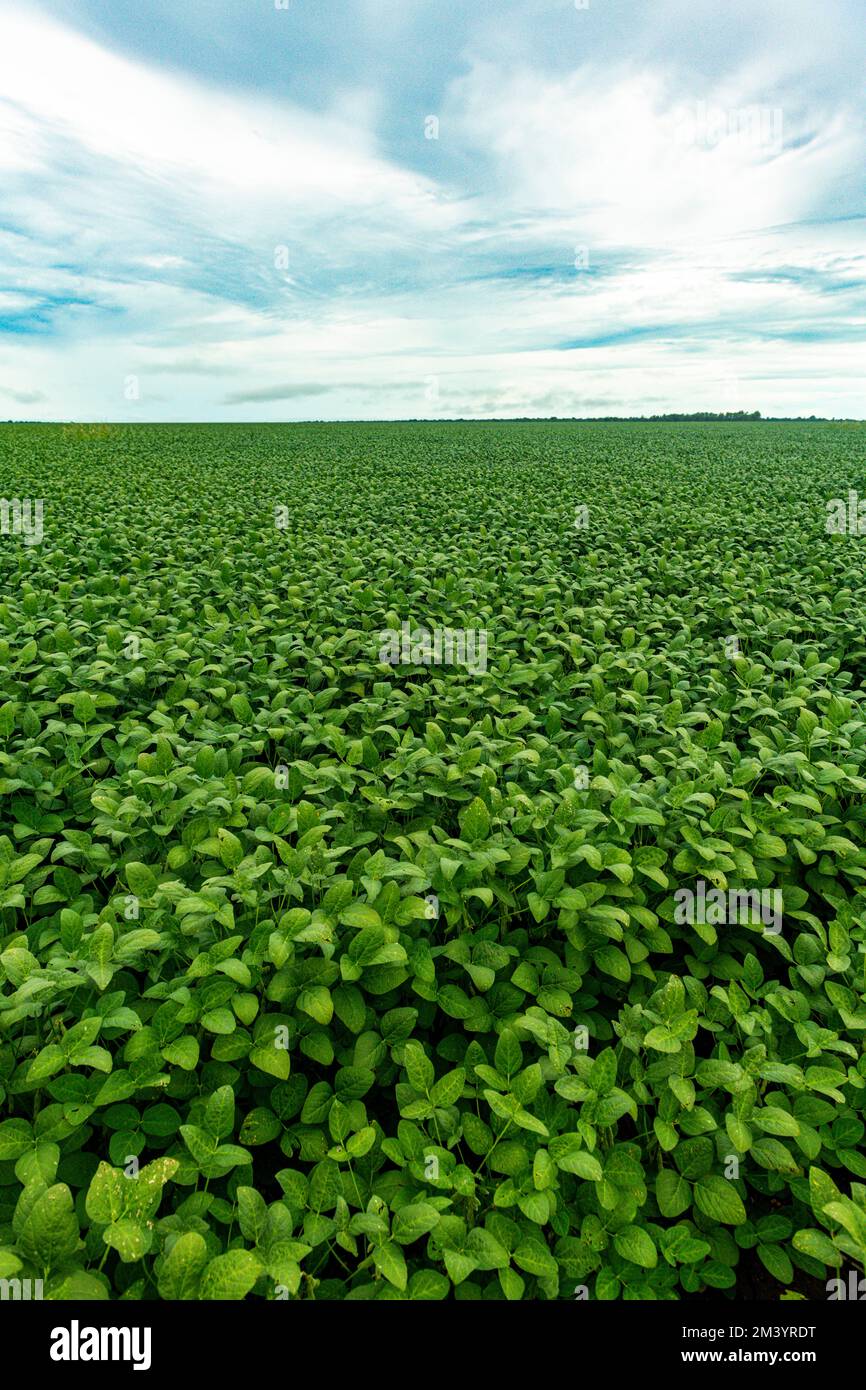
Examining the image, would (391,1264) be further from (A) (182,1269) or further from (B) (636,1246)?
(B) (636,1246)

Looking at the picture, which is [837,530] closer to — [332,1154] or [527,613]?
[527,613]

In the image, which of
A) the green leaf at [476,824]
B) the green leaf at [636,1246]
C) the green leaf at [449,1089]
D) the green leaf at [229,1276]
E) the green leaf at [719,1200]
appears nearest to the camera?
the green leaf at [229,1276]

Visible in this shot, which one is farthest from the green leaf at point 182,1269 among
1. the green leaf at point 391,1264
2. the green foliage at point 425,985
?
the green leaf at point 391,1264

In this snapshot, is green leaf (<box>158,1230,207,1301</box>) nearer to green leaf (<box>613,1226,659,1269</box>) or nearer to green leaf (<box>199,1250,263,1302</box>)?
green leaf (<box>199,1250,263,1302</box>)

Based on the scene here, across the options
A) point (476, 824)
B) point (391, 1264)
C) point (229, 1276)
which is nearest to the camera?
point (229, 1276)

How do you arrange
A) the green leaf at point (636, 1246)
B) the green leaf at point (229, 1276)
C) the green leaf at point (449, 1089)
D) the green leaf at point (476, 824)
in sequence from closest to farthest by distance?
1. the green leaf at point (229, 1276)
2. the green leaf at point (636, 1246)
3. the green leaf at point (449, 1089)
4. the green leaf at point (476, 824)

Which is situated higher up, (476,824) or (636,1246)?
(476,824)

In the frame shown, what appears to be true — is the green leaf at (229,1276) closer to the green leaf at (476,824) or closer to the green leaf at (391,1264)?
the green leaf at (391,1264)

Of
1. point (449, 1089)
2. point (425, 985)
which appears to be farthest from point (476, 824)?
point (449, 1089)

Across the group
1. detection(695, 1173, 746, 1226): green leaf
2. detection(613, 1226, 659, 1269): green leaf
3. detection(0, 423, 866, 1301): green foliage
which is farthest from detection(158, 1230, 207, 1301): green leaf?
detection(695, 1173, 746, 1226): green leaf
